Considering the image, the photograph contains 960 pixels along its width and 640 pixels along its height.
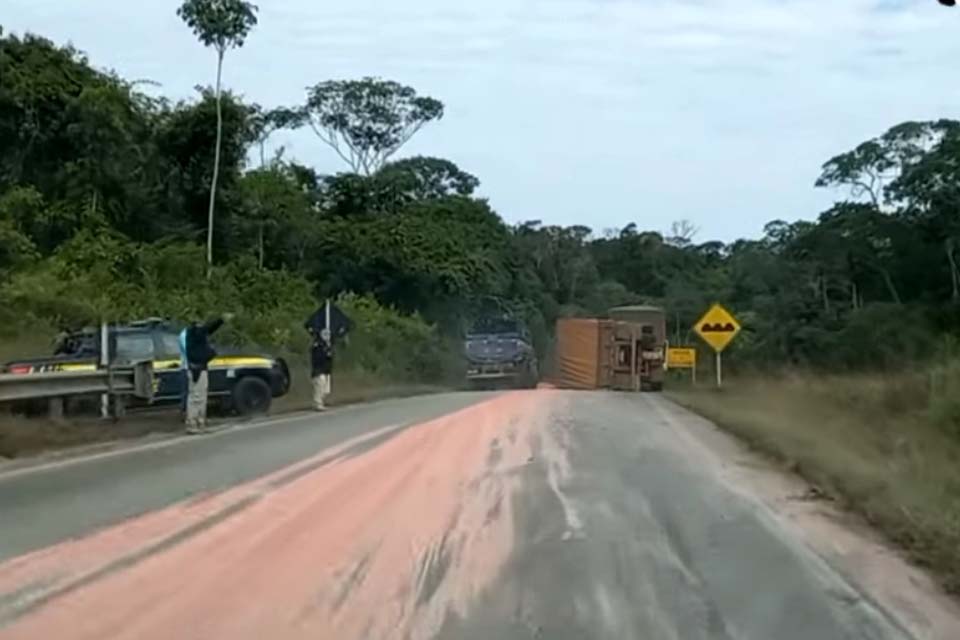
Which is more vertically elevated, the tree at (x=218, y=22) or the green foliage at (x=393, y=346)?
the tree at (x=218, y=22)

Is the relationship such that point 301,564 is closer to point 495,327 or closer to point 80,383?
point 80,383

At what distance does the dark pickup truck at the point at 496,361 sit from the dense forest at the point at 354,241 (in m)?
2.79

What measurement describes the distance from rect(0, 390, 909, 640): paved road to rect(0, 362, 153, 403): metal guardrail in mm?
3137

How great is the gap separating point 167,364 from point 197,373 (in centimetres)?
240

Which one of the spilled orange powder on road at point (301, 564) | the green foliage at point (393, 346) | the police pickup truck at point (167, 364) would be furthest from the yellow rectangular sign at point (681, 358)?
the spilled orange powder on road at point (301, 564)

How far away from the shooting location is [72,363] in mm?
23188

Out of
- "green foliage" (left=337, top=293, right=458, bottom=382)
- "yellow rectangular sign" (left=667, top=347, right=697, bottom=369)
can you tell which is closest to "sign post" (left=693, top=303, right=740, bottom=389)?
"yellow rectangular sign" (left=667, top=347, right=697, bottom=369)

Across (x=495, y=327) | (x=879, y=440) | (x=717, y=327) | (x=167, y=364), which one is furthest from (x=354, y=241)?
(x=879, y=440)

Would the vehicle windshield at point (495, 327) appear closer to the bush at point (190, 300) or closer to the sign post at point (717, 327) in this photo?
the bush at point (190, 300)

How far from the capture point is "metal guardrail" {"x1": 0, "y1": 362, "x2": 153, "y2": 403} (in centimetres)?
1994

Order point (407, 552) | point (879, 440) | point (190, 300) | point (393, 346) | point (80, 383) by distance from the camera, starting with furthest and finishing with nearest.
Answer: point (393, 346) < point (190, 300) < point (80, 383) < point (879, 440) < point (407, 552)

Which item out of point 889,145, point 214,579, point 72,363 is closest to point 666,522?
point 214,579

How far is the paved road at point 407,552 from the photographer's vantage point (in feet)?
25.5

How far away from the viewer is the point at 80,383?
21.8m
